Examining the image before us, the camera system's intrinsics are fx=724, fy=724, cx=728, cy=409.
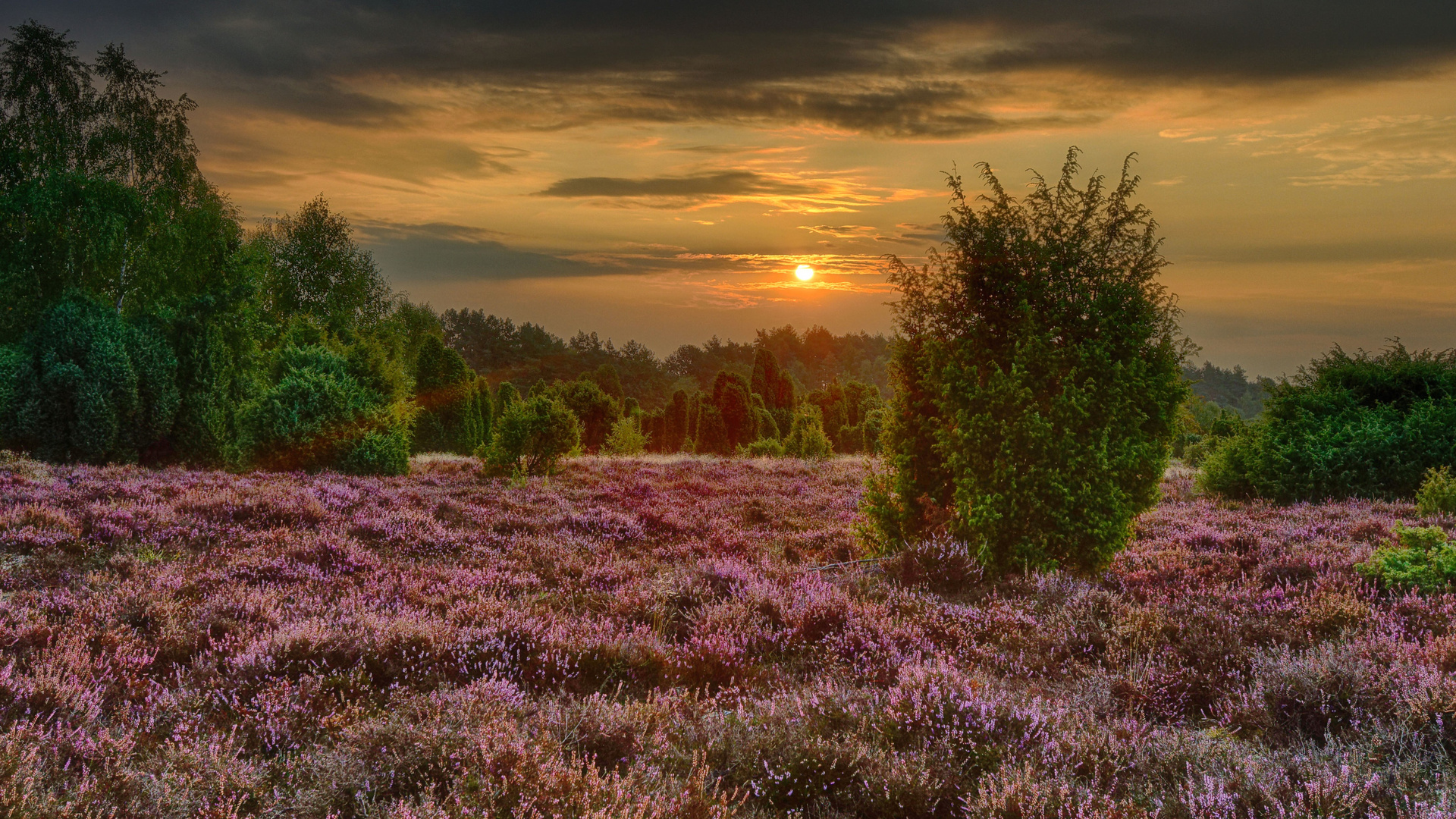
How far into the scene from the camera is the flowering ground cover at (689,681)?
302 cm

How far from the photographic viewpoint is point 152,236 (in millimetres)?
24078

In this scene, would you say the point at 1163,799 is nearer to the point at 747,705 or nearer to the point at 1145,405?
the point at 747,705

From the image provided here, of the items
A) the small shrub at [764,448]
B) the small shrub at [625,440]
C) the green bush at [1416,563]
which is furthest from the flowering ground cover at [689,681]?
the small shrub at [625,440]

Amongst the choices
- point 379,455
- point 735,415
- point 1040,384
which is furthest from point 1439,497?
point 735,415

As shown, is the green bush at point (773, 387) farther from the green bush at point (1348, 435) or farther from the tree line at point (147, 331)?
the green bush at point (1348, 435)

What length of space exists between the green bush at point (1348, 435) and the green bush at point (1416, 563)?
22.1 ft

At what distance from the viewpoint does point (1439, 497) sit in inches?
398

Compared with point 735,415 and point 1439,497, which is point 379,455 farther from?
point 735,415

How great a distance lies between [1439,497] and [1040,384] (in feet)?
23.8

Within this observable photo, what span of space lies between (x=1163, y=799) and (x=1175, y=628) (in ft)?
9.70

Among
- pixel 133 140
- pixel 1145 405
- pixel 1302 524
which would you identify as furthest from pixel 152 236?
pixel 1302 524

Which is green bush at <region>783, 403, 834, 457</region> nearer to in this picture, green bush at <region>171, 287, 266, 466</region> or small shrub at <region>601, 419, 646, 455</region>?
small shrub at <region>601, 419, 646, 455</region>

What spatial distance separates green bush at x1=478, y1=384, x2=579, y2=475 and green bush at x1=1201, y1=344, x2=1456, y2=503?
564 inches

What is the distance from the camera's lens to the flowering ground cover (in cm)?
302
